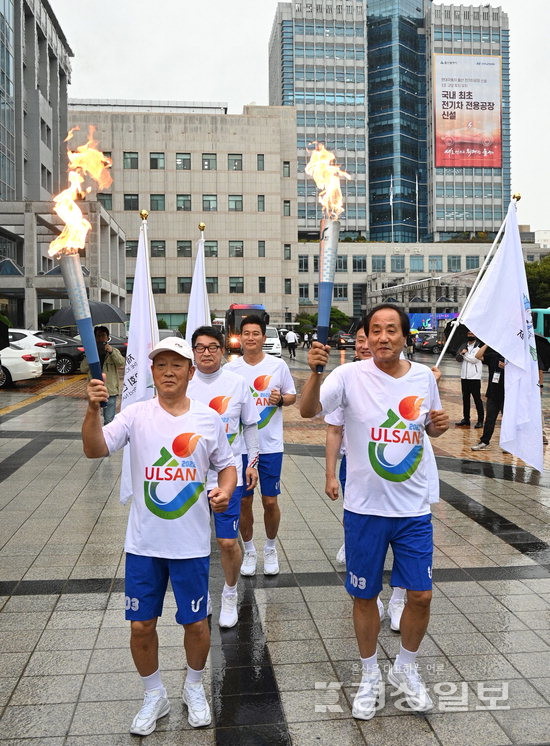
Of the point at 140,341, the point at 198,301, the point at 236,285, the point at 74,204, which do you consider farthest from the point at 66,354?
the point at 236,285

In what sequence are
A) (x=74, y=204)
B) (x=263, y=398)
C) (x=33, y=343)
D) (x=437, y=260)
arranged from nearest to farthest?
(x=74, y=204)
(x=263, y=398)
(x=33, y=343)
(x=437, y=260)

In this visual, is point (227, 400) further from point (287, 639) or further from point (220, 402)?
point (287, 639)

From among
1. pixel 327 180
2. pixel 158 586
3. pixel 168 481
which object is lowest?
pixel 158 586

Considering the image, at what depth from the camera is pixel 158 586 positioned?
3223 millimetres

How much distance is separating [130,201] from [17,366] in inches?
1768

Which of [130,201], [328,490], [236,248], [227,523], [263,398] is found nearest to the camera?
[328,490]

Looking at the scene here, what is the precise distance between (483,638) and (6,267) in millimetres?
34102

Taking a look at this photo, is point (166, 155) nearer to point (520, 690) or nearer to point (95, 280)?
point (95, 280)

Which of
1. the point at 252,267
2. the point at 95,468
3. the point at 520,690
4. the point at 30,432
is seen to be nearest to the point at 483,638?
the point at 520,690

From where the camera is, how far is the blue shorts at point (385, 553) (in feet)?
11.2

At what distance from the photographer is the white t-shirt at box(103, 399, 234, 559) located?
3.18 m

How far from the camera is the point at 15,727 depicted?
3.21 m

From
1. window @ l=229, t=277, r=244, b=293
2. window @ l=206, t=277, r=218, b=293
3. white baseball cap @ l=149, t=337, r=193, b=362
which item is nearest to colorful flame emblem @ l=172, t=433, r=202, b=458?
white baseball cap @ l=149, t=337, r=193, b=362

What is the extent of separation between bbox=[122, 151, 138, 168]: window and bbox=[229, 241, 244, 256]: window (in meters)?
10.9
